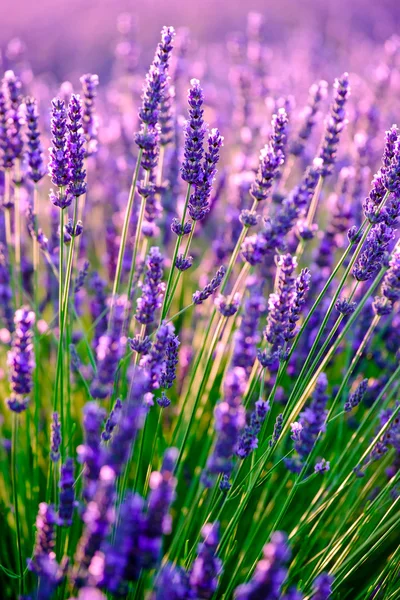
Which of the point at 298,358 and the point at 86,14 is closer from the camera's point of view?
the point at 298,358

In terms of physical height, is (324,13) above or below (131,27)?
above

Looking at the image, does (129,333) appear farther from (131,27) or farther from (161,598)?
(131,27)

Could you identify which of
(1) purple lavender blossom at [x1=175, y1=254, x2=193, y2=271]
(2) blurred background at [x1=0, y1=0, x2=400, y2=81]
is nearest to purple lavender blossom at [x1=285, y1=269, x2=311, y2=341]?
(1) purple lavender blossom at [x1=175, y1=254, x2=193, y2=271]

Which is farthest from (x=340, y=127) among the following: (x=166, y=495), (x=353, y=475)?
(x=166, y=495)

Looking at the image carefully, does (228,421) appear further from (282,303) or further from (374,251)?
(374,251)

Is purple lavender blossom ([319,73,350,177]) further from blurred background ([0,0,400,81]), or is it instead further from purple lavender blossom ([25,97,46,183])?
blurred background ([0,0,400,81])

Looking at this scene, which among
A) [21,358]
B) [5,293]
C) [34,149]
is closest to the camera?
[21,358]

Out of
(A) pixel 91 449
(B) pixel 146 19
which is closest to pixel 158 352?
(A) pixel 91 449
